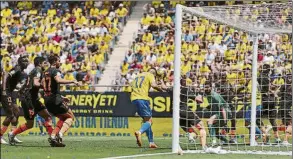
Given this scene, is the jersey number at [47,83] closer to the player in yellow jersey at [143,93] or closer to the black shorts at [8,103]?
the black shorts at [8,103]

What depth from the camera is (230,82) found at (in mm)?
23250

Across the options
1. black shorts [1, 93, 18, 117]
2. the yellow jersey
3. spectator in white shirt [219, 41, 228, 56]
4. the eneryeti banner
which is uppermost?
spectator in white shirt [219, 41, 228, 56]

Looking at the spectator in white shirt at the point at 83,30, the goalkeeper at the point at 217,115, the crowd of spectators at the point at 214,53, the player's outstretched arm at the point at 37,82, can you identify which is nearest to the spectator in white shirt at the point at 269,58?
the crowd of spectators at the point at 214,53

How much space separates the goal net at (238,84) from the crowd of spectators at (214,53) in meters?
0.03

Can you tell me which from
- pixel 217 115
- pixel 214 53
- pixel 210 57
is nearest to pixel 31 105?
pixel 217 115

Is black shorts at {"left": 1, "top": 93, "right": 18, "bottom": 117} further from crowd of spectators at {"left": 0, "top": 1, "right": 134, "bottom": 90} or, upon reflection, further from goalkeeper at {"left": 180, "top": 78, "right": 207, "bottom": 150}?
crowd of spectators at {"left": 0, "top": 1, "right": 134, "bottom": 90}

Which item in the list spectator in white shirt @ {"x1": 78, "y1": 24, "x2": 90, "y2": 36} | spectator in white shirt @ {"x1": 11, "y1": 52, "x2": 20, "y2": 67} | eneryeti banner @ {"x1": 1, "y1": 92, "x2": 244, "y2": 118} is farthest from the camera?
spectator in white shirt @ {"x1": 78, "y1": 24, "x2": 90, "y2": 36}

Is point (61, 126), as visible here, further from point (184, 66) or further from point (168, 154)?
point (184, 66)

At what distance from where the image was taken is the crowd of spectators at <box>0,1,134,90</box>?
3434 centimetres

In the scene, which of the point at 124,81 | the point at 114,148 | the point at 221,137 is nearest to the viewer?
the point at 114,148

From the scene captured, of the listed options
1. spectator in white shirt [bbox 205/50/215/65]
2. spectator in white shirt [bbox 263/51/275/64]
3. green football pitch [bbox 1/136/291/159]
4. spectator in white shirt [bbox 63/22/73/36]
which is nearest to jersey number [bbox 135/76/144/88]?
green football pitch [bbox 1/136/291/159]

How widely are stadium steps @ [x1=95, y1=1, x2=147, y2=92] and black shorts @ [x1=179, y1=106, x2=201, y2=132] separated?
13.3 meters

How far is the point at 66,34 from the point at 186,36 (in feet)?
38.4

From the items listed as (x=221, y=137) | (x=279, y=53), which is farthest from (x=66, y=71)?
(x=221, y=137)
